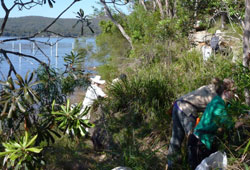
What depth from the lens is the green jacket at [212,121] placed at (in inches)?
150

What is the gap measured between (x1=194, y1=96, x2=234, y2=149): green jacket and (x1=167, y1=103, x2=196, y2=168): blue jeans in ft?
1.36

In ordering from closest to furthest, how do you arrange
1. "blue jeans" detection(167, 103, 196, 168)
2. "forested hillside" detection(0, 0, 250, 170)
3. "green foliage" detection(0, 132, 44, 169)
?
1. "green foliage" detection(0, 132, 44, 169)
2. "forested hillside" detection(0, 0, 250, 170)
3. "blue jeans" detection(167, 103, 196, 168)

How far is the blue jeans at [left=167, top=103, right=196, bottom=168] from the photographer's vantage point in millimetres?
4641

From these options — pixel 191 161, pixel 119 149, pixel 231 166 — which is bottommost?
pixel 119 149

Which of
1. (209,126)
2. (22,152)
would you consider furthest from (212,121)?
(22,152)

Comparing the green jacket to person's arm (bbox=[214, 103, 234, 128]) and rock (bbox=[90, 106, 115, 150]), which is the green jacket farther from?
rock (bbox=[90, 106, 115, 150])

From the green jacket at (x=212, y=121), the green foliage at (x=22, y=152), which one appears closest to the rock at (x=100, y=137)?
the green jacket at (x=212, y=121)

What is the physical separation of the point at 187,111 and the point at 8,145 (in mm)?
2631

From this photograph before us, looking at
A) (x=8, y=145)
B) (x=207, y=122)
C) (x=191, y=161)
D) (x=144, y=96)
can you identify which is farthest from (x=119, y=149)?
(x=8, y=145)

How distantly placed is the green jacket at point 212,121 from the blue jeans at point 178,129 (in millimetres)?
414

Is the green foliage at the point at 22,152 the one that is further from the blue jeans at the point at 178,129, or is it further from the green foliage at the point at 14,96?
the blue jeans at the point at 178,129

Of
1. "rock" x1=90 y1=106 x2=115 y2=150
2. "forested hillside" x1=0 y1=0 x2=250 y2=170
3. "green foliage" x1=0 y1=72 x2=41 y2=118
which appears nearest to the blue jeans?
"forested hillside" x1=0 y1=0 x2=250 y2=170

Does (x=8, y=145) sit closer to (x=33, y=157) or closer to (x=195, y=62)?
(x=33, y=157)

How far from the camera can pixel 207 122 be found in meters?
4.05
